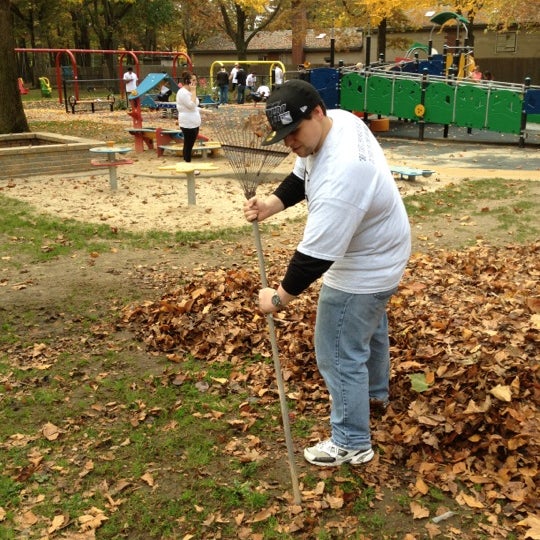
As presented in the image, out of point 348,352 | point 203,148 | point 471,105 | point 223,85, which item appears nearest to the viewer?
point 348,352

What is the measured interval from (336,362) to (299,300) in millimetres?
2361

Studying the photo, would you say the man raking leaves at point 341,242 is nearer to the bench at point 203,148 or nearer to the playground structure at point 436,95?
the bench at point 203,148

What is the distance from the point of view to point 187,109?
1200cm

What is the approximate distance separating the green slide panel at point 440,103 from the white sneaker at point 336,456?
1502 cm

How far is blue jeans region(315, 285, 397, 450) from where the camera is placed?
3070 mm

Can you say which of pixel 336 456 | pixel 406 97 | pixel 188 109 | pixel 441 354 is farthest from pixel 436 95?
pixel 336 456

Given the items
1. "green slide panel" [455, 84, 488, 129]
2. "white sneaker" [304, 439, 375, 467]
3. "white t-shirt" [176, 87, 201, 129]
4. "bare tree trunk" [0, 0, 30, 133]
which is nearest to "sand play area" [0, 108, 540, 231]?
"green slide panel" [455, 84, 488, 129]

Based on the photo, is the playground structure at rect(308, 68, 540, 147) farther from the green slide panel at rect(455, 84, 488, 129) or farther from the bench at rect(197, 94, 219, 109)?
the bench at rect(197, 94, 219, 109)

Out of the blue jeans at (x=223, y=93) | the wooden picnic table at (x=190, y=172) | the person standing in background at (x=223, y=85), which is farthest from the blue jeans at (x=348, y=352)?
the blue jeans at (x=223, y=93)

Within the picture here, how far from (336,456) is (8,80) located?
14.5 metres

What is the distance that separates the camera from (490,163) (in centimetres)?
1410

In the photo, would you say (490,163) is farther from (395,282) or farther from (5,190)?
(395,282)

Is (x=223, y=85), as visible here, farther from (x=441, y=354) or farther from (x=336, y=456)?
(x=336, y=456)

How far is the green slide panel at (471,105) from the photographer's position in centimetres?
1622
